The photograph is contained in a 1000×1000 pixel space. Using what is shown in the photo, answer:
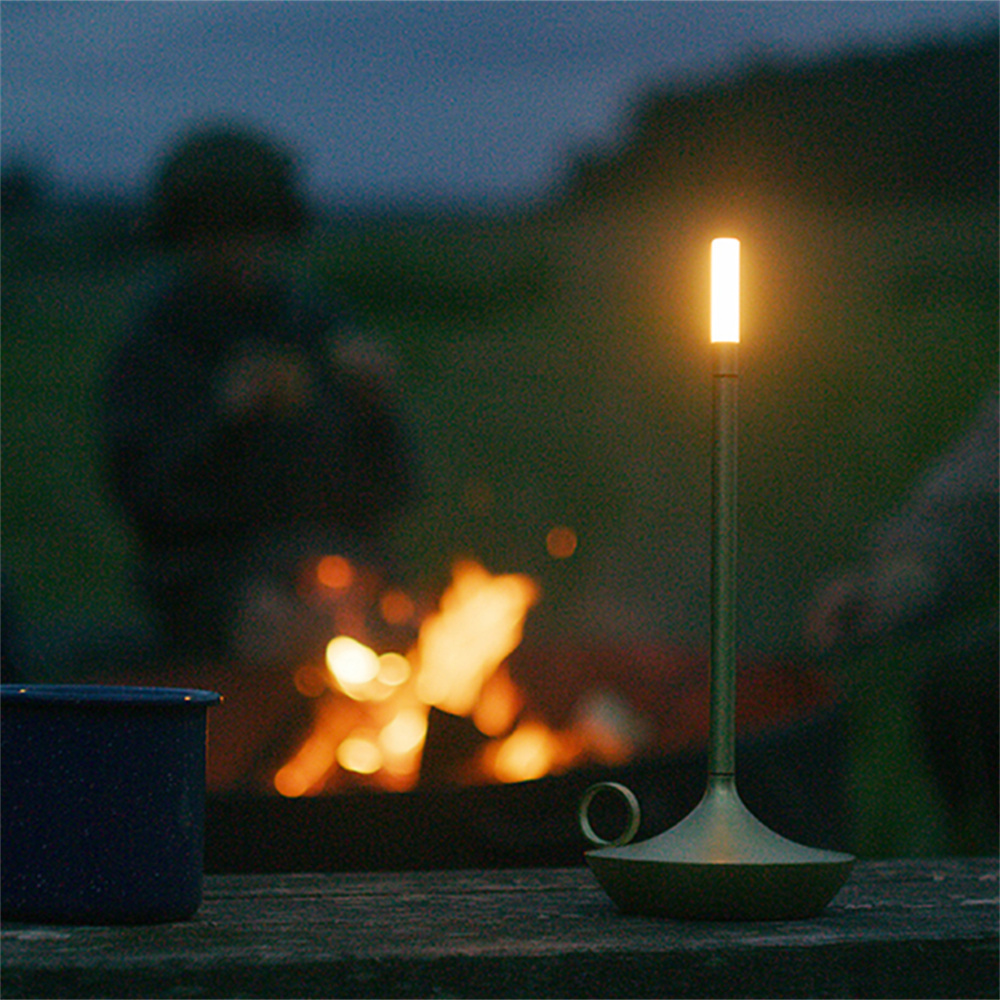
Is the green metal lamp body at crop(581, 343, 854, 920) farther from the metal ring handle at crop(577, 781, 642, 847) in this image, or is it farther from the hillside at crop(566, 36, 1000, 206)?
the hillside at crop(566, 36, 1000, 206)

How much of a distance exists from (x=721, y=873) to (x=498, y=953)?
247 mm

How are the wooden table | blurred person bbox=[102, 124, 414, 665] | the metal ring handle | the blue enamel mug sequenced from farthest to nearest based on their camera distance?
1. blurred person bbox=[102, 124, 414, 665]
2. the metal ring handle
3. the blue enamel mug
4. the wooden table

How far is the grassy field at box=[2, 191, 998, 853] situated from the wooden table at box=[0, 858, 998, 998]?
978 millimetres

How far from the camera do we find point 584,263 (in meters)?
2.32

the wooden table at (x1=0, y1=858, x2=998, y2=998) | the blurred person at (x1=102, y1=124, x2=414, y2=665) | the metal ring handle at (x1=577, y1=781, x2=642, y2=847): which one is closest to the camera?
the wooden table at (x1=0, y1=858, x2=998, y2=998)

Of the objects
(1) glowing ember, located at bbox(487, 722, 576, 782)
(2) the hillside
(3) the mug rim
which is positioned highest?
(2) the hillside

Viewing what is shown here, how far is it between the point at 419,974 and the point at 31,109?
5.35 ft

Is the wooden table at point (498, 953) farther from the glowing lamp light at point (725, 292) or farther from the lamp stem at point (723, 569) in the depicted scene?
the glowing lamp light at point (725, 292)

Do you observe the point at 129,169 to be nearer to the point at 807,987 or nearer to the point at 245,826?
the point at 245,826

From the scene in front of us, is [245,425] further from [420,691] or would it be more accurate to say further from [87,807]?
[87,807]

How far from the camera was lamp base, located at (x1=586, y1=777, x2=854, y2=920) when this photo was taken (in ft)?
4.00

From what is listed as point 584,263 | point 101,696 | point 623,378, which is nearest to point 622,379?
point 623,378

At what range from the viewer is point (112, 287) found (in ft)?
7.29

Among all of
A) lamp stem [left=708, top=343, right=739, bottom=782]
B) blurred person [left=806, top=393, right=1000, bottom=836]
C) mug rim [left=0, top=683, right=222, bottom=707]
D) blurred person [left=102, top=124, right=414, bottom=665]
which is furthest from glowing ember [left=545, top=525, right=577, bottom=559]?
mug rim [left=0, top=683, right=222, bottom=707]
